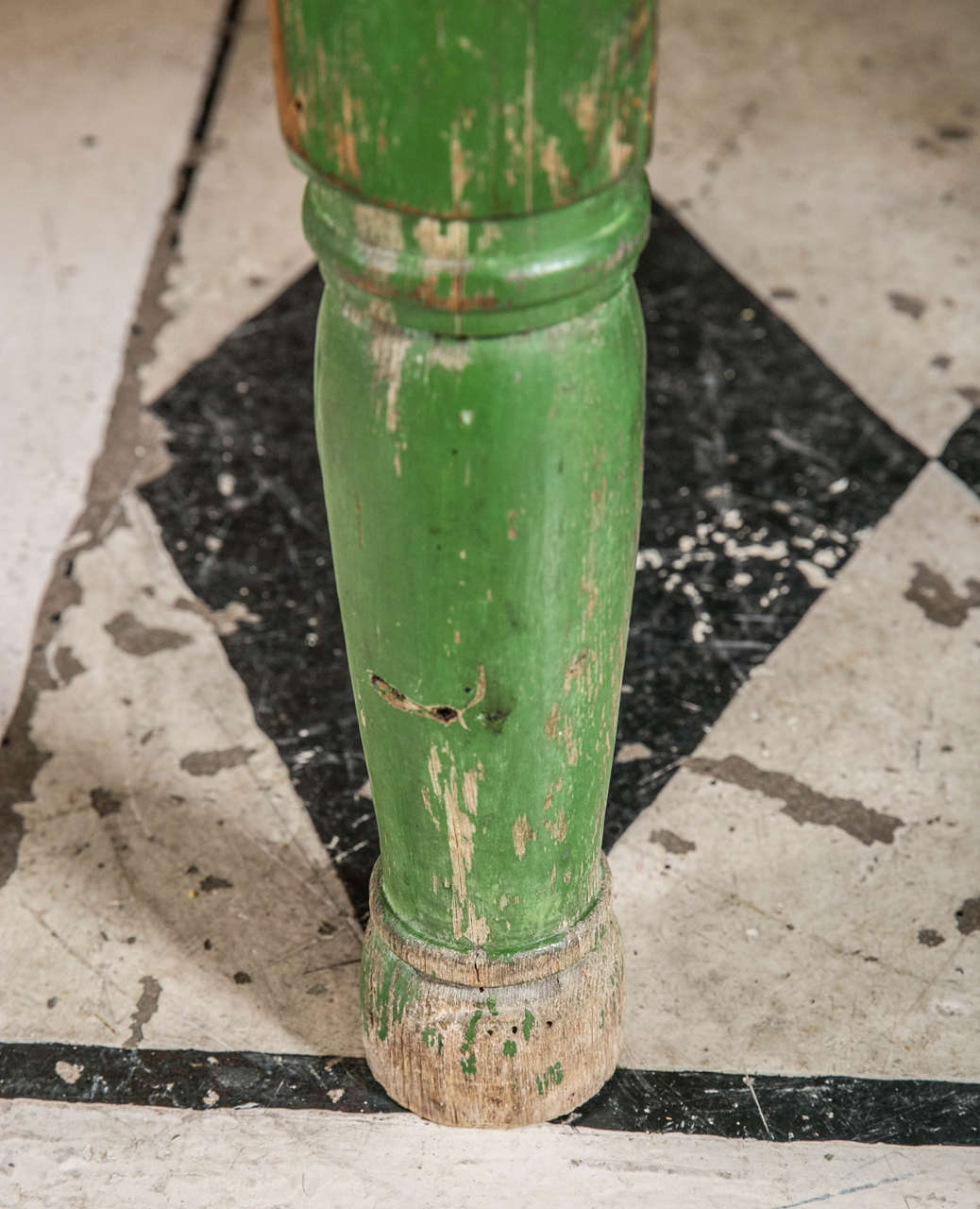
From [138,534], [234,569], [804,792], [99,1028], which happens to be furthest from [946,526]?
[99,1028]

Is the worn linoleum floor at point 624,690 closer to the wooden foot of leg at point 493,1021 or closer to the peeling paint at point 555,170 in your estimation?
the wooden foot of leg at point 493,1021

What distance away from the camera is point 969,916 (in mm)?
1390

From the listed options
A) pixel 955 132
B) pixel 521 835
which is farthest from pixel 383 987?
pixel 955 132

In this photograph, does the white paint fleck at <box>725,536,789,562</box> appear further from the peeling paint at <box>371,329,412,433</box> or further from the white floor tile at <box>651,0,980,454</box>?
the peeling paint at <box>371,329,412,433</box>

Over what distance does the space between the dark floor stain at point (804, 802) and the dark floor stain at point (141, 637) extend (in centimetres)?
56

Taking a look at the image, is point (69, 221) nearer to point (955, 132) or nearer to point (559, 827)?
point (955, 132)

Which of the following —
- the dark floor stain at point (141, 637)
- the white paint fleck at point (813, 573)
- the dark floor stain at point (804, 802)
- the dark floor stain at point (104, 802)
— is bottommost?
the white paint fleck at point (813, 573)

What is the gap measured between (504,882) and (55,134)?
175 centimetres

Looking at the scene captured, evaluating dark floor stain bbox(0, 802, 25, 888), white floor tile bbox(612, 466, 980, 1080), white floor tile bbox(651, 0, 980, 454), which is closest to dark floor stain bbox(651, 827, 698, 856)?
white floor tile bbox(612, 466, 980, 1080)

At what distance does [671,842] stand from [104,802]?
1.78 feet

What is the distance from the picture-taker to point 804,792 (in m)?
1.50

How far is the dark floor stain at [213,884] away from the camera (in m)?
1.42

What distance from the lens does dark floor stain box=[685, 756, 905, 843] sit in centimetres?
147

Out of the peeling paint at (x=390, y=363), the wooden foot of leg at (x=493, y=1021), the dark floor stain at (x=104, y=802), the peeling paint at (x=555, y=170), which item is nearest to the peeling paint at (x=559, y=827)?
the wooden foot of leg at (x=493, y=1021)
